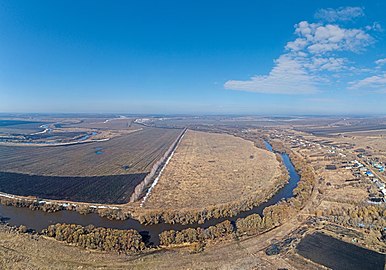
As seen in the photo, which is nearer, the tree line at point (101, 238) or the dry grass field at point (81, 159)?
the tree line at point (101, 238)

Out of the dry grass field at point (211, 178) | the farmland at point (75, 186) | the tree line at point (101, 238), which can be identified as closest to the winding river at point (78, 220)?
the tree line at point (101, 238)

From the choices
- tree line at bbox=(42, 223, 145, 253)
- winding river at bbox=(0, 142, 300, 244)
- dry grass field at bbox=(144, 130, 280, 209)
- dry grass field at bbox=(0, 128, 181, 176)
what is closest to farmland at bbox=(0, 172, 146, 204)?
dry grass field at bbox=(0, 128, 181, 176)

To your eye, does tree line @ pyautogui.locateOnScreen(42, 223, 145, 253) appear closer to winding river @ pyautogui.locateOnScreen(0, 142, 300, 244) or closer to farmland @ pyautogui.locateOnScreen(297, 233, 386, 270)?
winding river @ pyautogui.locateOnScreen(0, 142, 300, 244)

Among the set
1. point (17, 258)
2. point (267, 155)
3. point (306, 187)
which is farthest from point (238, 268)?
point (267, 155)

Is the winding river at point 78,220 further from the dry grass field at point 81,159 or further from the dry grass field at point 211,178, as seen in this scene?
the dry grass field at point 81,159

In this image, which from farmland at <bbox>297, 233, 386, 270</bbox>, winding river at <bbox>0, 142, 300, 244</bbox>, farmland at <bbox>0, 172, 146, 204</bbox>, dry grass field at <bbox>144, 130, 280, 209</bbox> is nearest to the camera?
farmland at <bbox>297, 233, 386, 270</bbox>

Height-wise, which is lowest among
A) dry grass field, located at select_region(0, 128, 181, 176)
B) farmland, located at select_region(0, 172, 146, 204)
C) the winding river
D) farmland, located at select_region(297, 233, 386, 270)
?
the winding river
